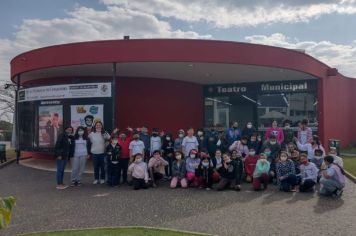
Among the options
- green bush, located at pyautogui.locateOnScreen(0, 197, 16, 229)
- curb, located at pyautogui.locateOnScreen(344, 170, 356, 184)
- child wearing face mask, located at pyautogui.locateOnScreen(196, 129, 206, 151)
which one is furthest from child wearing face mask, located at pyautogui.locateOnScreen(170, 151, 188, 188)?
green bush, located at pyautogui.locateOnScreen(0, 197, 16, 229)

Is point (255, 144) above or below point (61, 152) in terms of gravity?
above

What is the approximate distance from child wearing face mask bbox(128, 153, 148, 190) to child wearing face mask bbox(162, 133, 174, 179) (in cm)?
126

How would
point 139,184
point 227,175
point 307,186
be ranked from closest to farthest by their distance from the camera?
point 307,186 → point 227,175 → point 139,184

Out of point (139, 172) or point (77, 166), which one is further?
point (77, 166)

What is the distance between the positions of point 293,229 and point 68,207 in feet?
15.4

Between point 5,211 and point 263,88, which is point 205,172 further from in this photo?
point 263,88

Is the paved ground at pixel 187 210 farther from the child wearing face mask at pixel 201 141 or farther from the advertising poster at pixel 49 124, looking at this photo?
the advertising poster at pixel 49 124

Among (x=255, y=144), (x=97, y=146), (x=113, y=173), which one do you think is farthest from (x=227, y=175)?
(x=97, y=146)

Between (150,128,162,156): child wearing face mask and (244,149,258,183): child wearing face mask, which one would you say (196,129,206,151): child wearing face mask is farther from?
(244,149,258,183): child wearing face mask

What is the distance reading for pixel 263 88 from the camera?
63.8 feet

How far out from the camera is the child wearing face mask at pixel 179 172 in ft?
36.1

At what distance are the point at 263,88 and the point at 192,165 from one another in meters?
9.35

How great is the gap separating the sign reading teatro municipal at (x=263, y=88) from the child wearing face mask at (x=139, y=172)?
9.72m

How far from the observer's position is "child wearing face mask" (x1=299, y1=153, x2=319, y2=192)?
33.4ft
